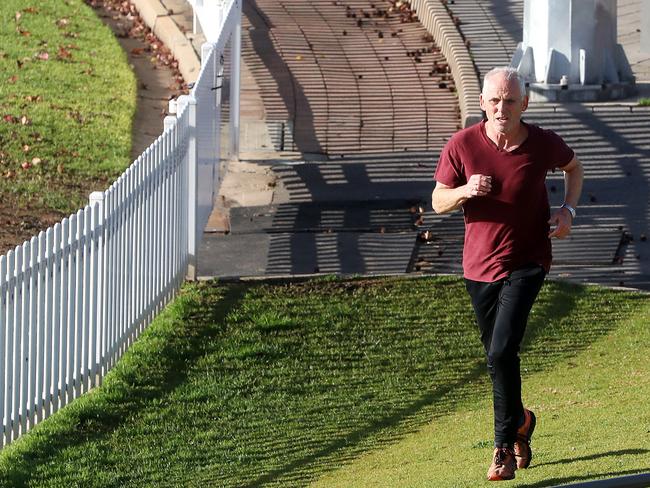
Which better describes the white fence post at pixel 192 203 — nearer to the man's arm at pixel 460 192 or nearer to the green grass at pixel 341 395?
the green grass at pixel 341 395

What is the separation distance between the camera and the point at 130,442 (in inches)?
294

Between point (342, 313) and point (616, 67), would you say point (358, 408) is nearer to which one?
point (342, 313)

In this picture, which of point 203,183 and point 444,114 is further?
point 444,114

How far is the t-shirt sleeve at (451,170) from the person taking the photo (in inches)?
238

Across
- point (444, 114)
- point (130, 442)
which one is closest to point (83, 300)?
point (130, 442)

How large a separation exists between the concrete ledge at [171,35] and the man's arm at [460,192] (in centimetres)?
918

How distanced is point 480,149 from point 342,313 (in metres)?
3.68

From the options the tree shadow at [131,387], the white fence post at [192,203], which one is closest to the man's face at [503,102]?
the tree shadow at [131,387]

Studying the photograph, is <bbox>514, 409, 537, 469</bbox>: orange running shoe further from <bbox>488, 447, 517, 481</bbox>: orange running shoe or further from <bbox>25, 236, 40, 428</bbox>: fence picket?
<bbox>25, 236, 40, 428</bbox>: fence picket

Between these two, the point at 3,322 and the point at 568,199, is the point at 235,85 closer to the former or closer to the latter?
the point at 3,322

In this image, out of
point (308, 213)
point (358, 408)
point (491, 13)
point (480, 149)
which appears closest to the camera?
point (480, 149)

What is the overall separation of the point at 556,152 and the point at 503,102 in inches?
15.8

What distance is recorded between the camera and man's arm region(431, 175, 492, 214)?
19.1ft

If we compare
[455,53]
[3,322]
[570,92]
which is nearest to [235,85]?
[455,53]
